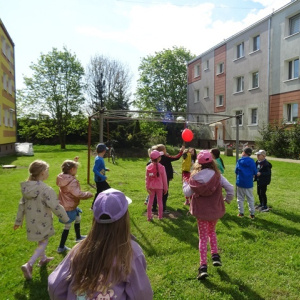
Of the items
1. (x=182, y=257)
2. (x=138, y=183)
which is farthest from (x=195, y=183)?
(x=138, y=183)

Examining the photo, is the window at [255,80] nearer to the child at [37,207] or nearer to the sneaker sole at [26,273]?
the child at [37,207]

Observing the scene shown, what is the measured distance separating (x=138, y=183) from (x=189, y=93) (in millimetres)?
24190

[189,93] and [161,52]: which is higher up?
[161,52]

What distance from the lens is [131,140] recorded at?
19953 mm

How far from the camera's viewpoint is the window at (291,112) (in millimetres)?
18683

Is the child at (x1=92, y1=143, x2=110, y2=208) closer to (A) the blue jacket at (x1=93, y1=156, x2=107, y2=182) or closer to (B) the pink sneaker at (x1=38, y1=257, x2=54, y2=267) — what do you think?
(A) the blue jacket at (x1=93, y1=156, x2=107, y2=182)

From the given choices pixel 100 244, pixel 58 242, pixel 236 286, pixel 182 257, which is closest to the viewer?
pixel 100 244

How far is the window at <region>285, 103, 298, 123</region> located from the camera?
1868 centimetres

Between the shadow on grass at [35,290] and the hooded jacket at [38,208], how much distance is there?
1.74 feet

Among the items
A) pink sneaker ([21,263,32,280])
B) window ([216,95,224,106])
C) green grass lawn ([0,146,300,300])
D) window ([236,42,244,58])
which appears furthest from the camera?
window ([216,95,224,106])

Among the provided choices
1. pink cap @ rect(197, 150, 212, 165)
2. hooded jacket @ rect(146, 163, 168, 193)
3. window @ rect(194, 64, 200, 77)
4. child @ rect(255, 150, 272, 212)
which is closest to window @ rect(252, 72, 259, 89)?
window @ rect(194, 64, 200, 77)

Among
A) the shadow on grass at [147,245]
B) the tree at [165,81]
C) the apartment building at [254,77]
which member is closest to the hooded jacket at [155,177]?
the shadow on grass at [147,245]

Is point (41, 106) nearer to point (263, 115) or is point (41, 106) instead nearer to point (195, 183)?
point (263, 115)

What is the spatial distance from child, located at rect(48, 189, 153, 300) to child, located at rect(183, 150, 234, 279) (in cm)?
197
